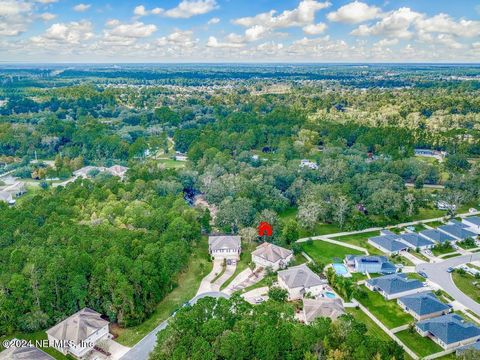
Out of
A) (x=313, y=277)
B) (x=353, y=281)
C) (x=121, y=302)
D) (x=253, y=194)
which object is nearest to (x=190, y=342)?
(x=121, y=302)

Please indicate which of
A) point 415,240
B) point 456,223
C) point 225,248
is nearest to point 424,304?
point 415,240

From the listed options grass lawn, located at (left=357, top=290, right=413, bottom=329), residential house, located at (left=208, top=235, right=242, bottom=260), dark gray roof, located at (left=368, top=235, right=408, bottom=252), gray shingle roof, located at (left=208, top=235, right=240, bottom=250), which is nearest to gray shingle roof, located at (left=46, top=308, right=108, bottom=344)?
residential house, located at (left=208, top=235, right=242, bottom=260)

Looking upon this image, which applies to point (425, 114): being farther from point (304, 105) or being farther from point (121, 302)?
point (121, 302)

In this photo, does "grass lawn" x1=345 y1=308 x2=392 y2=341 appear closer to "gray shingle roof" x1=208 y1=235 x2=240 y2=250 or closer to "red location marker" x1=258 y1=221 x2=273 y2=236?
"red location marker" x1=258 y1=221 x2=273 y2=236

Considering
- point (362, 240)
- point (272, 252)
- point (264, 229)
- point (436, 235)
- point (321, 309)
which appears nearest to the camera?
point (321, 309)

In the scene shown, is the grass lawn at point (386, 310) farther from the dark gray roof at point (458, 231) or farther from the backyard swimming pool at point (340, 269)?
the dark gray roof at point (458, 231)

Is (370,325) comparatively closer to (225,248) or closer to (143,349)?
(225,248)

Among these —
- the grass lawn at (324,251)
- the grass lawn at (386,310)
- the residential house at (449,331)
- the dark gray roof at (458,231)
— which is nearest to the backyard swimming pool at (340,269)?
the grass lawn at (324,251)

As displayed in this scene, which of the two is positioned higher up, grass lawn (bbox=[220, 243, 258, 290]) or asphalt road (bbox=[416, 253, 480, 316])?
grass lawn (bbox=[220, 243, 258, 290])
